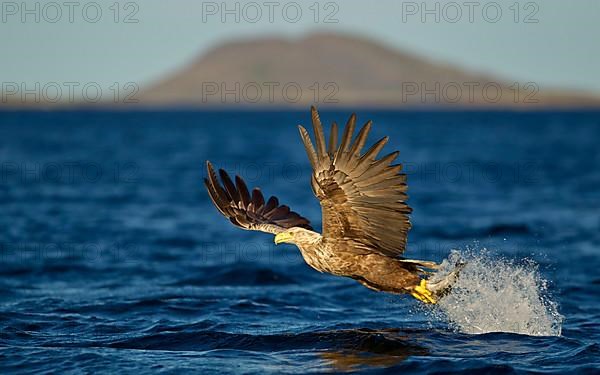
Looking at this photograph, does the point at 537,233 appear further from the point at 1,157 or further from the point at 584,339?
the point at 1,157

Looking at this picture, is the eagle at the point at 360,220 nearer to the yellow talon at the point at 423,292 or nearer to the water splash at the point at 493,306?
the yellow talon at the point at 423,292

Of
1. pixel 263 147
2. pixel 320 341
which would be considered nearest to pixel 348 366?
pixel 320 341

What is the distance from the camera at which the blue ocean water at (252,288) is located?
9047 millimetres

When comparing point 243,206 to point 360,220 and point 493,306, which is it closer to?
point 360,220

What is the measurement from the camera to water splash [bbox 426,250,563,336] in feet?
32.8

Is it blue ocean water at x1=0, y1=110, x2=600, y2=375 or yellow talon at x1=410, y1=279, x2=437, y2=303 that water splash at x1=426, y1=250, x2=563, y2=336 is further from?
yellow talon at x1=410, y1=279, x2=437, y2=303

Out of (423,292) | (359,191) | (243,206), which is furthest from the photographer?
(243,206)

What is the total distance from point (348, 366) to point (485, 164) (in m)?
32.6

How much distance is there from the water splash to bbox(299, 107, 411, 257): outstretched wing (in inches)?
35.1

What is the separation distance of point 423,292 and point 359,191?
1333 mm

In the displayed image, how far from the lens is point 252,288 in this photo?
13359mm

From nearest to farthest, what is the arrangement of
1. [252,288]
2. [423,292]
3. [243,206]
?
[423,292]
[243,206]
[252,288]

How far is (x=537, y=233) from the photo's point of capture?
18.5 meters

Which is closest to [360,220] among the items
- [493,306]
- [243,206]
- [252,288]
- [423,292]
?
[423,292]
